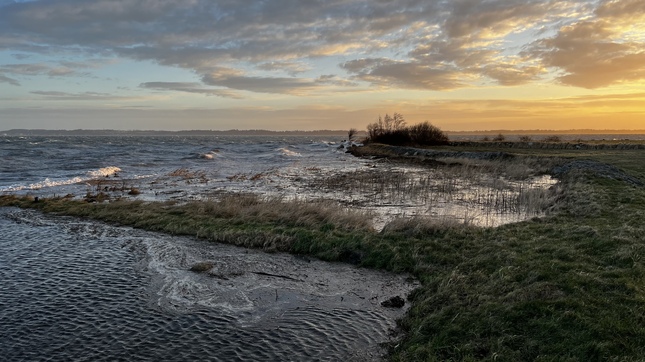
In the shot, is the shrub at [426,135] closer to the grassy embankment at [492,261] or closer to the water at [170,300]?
the grassy embankment at [492,261]

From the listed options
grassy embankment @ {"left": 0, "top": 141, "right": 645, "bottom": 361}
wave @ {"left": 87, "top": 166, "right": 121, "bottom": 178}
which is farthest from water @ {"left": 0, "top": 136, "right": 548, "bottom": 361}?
wave @ {"left": 87, "top": 166, "right": 121, "bottom": 178}

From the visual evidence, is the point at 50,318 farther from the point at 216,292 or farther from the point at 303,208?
the point at 303,208

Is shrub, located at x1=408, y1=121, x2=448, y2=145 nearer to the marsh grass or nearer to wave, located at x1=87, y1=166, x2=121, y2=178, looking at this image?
the marsh grass

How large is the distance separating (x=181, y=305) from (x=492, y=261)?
26.2 feet

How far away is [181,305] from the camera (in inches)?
389

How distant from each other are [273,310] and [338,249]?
4562 mm

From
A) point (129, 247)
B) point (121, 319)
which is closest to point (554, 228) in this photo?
point (121, 319)

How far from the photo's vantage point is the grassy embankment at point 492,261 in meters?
7.18

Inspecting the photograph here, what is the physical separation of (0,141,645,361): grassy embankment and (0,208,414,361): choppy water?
1.03 m

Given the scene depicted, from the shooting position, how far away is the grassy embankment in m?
7.18

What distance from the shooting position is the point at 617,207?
56.5ft

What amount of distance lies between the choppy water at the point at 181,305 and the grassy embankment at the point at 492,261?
103 centimetres

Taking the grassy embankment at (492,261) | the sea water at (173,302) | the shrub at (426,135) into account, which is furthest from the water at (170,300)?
the shrub at (426,135)

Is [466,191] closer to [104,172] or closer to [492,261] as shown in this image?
[492,261]
